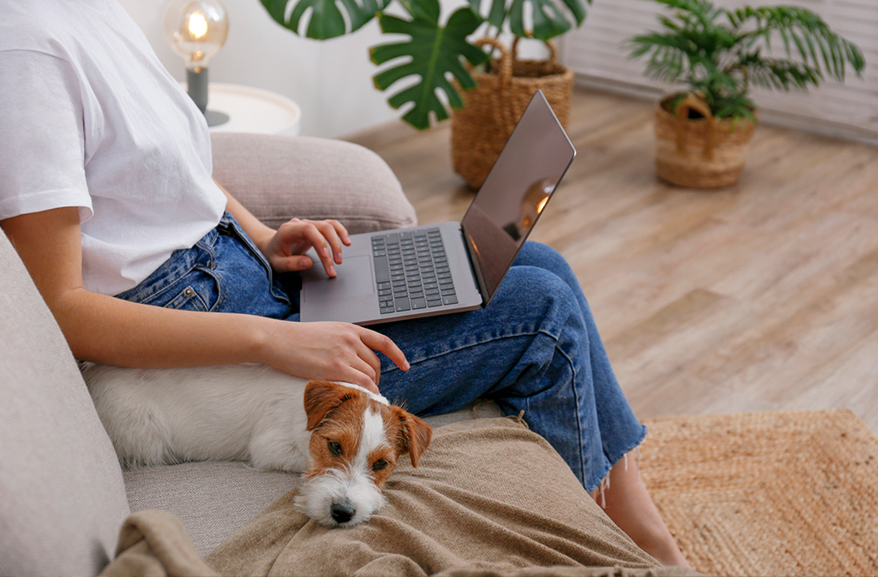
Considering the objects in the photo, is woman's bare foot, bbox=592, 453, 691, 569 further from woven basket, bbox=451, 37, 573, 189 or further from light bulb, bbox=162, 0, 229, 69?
woven basket, bbox=451, 37, 573, 189

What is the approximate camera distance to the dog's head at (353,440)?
2.92ft

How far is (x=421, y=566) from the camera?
0.77 meters

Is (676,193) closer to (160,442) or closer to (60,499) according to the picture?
(160,442)

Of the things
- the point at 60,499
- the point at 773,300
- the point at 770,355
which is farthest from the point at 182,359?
the point at 773,300

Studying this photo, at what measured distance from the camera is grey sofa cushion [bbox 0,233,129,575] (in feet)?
1.93

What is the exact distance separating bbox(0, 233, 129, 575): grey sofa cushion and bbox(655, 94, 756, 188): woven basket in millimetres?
2656

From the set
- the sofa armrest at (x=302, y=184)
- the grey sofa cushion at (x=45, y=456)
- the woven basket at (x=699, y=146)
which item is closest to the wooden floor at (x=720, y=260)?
the woven basket at (x=699, y=146)

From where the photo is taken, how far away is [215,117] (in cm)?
211

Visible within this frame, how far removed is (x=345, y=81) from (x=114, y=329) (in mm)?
2547

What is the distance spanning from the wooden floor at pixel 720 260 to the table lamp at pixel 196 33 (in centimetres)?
103

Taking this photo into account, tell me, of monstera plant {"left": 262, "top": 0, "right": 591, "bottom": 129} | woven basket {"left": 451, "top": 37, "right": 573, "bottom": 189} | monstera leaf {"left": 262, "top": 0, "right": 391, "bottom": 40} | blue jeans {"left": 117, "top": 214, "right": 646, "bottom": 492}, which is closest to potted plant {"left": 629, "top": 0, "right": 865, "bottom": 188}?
woven basket {"left": 451, "top": 37, "right": 573, "bottom": 189}

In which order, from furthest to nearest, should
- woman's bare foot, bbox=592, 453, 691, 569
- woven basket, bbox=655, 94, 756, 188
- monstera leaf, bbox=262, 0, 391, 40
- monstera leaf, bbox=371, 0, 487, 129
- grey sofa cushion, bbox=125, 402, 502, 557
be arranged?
woven basket, bbox=655, 94, 756, 188 < monstera leaf, bbox=371, 0, 487, 129 < monstera leaf, bbox=262, 0, 391, 40 < woman's bare foot, bbox=592, 453, 691, 569 < grey sofa cushion, bbox=125, 402, 502, 557

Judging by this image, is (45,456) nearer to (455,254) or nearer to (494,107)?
(455,254)

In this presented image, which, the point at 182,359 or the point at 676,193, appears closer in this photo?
the point at 182,359
